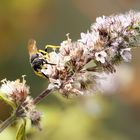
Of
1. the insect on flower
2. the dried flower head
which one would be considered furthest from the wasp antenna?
the dried flower head

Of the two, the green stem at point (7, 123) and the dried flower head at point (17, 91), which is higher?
the dried flower head at point (17, 91)

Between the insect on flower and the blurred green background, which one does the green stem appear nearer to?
the insect on flower

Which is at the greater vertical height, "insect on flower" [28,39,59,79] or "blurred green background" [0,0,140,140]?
"blurred green background" [0,0,140,140]

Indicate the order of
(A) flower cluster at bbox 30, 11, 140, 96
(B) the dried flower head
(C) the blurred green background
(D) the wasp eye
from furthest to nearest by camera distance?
1. (C) the blurred green background
2. (D) the wasp eye
3. (B) the dried flower head
4. (A) flower cluster at bbox 30, 11, 140, 96

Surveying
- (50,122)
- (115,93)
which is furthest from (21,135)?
(115,93)

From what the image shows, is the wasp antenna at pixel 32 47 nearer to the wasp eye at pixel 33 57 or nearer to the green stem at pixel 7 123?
the wasp eye at pixel 33 57

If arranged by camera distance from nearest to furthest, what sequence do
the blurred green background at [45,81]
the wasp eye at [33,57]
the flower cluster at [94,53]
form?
the flower cluster at [94,53], the wasp eye at [33,57], the blurred green background at [45,81]

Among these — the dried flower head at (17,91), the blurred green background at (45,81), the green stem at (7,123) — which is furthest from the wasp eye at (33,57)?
the blurred green background at (45,81)

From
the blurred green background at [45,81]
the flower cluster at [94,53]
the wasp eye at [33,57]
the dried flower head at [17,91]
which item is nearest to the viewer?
the flower cluster at [94,53]
